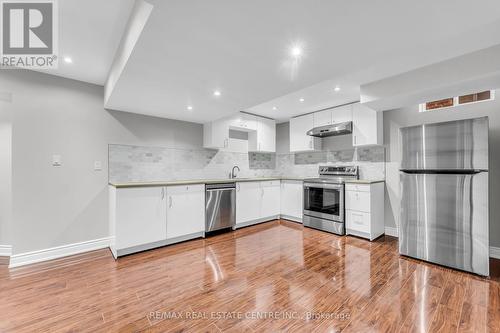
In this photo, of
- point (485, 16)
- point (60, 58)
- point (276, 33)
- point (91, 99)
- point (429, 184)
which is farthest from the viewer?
point (91, 99)

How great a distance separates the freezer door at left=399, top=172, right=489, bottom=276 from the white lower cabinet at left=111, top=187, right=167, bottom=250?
3247 millimetres

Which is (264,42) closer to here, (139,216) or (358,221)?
(139,216)

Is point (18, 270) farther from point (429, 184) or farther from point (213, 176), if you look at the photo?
point (429, 184)

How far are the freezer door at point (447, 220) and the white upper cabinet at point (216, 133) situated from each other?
2914 mm

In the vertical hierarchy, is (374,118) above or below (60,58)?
below

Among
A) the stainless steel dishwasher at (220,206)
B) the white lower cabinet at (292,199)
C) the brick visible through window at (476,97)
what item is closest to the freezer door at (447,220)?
the brick visible through window at (476,97)

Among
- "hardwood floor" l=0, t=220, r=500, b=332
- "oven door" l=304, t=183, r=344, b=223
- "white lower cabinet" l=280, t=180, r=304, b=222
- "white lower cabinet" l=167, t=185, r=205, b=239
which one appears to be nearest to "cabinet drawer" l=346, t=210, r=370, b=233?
"oven door" l=304, t=183, r=344, b=223

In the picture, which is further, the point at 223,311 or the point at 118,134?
the point at 118,134

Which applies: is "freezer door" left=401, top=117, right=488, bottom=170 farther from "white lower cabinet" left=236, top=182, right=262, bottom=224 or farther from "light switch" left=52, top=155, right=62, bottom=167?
"light switch" left=52, top=155, right=62, bottom=167

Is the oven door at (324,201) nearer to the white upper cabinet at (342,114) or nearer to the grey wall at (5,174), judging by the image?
the white upper cabinet at (342,114)

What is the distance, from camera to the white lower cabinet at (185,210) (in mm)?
3049

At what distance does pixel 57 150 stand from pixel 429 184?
15.4ft

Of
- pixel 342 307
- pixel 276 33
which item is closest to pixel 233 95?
pixel 276 33

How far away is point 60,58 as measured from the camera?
2.34 m
